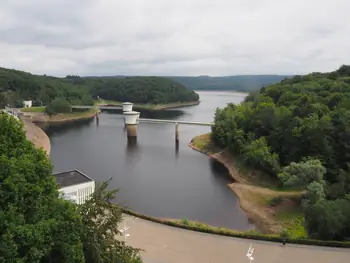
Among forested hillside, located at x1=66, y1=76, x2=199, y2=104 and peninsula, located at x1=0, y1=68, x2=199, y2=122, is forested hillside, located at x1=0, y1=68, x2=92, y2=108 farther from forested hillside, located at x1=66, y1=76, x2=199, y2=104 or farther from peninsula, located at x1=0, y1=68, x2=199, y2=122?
forested hillside, located at x1=66, y1=76, x2=199, y2=104

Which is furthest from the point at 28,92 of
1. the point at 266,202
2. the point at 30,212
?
the point at 30,212

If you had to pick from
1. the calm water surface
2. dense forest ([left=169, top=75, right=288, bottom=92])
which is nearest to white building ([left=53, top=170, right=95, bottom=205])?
the calm water surface

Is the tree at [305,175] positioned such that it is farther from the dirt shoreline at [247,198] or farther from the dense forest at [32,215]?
the dense forest at [32,215]

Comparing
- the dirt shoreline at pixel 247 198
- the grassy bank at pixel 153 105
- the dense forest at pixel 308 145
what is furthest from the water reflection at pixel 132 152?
the grassy bank at pixel 153 105

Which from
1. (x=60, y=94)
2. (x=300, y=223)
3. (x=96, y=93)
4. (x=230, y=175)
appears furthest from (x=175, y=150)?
(x=96, y=93)

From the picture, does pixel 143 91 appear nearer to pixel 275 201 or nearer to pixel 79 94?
pixel 79 94

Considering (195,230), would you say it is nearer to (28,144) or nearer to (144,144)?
(28,144)
